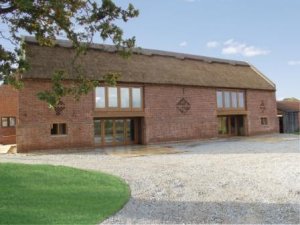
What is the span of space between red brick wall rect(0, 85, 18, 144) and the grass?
1423cm

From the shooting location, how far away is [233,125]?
30.5 metres

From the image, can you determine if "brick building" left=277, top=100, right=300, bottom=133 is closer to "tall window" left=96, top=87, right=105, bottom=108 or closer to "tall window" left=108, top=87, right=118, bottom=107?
"tall window" left=108, top=87, right=118, bottom=107

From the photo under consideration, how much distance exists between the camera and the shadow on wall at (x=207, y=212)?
749cm

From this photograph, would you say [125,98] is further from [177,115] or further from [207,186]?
[207,186]

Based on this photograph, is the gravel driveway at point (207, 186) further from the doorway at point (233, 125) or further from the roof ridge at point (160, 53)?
the doorway at point (233, 125)

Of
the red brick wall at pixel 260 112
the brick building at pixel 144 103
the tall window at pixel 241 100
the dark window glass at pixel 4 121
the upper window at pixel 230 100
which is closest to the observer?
the brick building at pixel 144 103

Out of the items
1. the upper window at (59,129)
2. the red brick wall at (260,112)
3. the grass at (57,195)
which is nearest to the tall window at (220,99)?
the red brick wall at (260,112)

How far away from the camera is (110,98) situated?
22.2m

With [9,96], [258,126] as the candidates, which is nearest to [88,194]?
[9,96]

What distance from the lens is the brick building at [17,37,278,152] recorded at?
1970cm

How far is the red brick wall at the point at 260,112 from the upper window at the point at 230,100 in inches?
31.2

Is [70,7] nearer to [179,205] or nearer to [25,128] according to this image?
[179,205]

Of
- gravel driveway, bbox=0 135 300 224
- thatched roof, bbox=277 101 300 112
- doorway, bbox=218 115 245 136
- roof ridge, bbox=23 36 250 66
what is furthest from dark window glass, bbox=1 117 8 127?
thatched roof, bbox=277 101 300 112

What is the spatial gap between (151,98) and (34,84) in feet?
25.3
